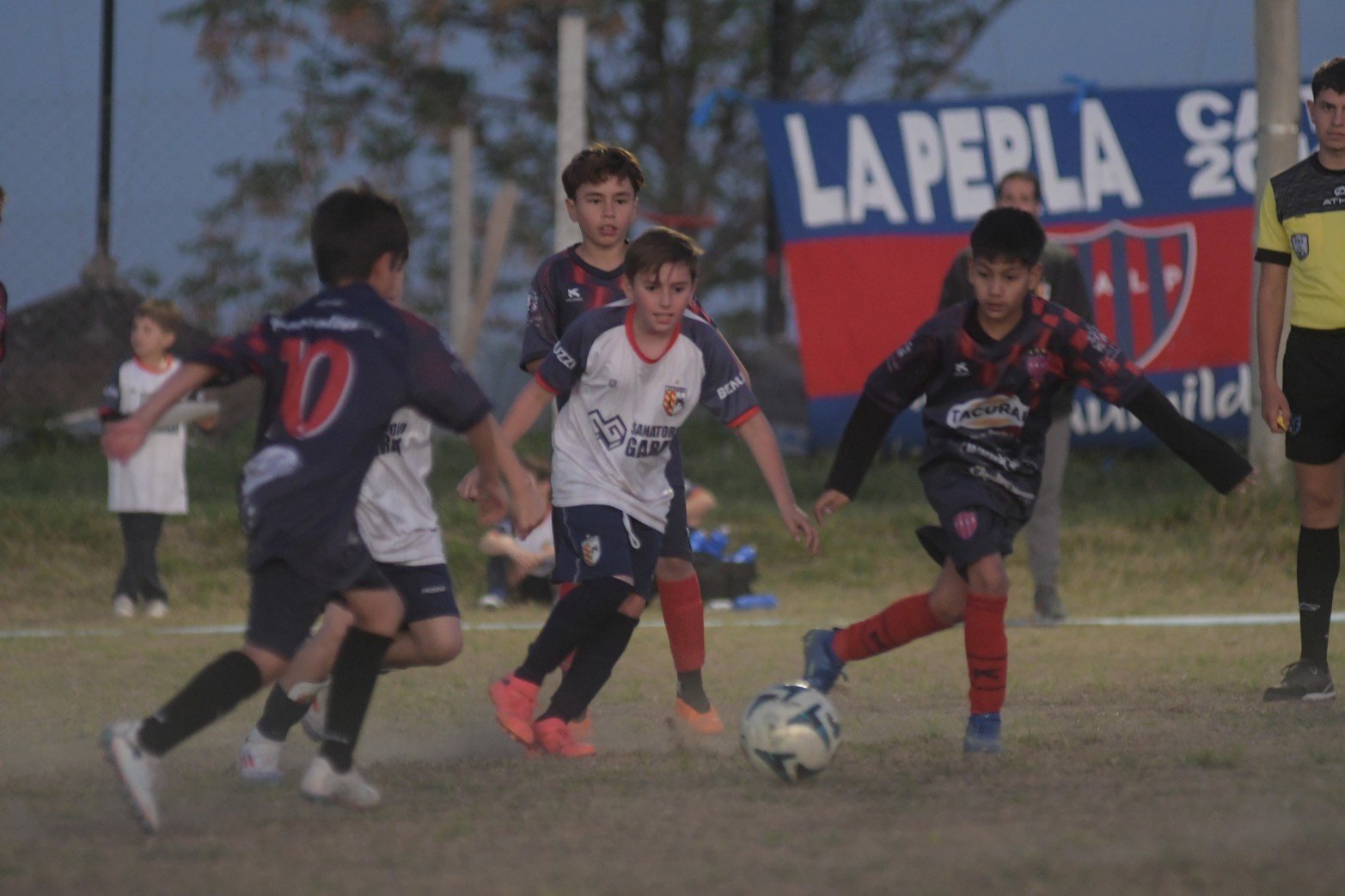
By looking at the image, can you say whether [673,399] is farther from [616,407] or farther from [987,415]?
[987,415]

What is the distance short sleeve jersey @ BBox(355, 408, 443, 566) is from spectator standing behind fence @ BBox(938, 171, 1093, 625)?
3420 mm

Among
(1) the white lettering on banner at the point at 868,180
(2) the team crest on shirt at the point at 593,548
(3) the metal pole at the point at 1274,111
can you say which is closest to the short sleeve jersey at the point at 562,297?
(2) the team crest on shirt at the point at 593,548

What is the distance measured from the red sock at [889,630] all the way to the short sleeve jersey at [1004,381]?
45cm

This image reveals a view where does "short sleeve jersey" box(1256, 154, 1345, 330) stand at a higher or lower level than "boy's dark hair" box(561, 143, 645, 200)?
lower

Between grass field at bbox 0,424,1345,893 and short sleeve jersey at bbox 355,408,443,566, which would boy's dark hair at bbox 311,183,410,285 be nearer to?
short sleeve jersey at bbox 355,408,443,566

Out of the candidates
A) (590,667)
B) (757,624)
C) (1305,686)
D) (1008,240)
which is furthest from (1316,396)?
(757,624)

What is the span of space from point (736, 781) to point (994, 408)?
1.33 meters

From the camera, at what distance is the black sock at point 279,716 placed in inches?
190

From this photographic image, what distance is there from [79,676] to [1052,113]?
25.3ft

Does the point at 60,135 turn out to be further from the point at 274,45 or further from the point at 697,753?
the point at 697,753

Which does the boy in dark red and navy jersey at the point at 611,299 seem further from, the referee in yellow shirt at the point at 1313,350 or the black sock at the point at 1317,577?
the black sock at the point at 1317,577

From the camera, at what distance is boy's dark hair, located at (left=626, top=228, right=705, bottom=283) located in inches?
197

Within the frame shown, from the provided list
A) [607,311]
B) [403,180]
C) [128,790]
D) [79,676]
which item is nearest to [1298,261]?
[607,311]

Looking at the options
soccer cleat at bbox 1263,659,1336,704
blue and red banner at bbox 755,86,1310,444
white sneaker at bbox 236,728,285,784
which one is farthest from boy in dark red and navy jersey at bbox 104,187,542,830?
blue and red banner at bbox 755,86,1310,444
